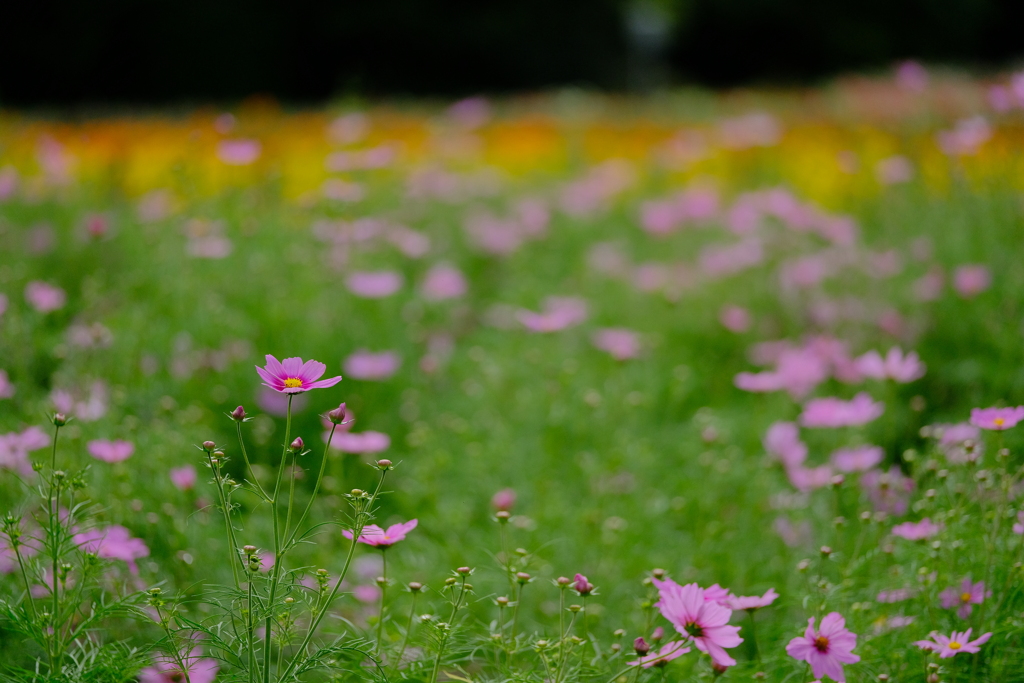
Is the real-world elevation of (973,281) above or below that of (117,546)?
below

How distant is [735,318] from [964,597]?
53.0 inches

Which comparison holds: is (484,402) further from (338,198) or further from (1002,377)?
(1002,377)

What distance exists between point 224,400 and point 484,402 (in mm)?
628

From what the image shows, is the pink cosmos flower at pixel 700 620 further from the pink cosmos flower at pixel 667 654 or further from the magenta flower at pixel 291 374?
the magenta flower at pixel 291 374

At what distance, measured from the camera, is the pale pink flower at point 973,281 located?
2.07m

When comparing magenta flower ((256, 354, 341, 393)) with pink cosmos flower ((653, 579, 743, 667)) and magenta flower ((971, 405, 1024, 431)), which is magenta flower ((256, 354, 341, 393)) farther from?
magenta flower ((971, 405, 1024, 431))

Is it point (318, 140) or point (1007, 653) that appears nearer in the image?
point (1007, 653)

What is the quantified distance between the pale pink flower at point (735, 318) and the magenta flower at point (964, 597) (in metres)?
1.27

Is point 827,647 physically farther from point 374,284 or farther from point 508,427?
point 374,284

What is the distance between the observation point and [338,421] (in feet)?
2.62

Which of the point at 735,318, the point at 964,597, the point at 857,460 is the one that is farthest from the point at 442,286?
the point at 964,597

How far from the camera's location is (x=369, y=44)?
11039mm

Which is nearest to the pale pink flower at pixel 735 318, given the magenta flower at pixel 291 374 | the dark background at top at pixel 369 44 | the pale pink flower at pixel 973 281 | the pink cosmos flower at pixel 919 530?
the pale pink flower at pixel 973 281

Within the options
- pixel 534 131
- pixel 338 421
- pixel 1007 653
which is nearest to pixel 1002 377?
pixel 1007 653
